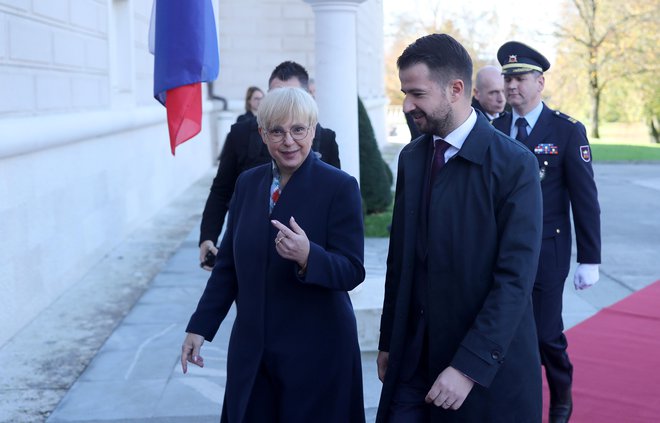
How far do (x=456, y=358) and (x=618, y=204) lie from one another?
1365 centimetres

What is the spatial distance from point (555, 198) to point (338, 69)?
9.90 ft

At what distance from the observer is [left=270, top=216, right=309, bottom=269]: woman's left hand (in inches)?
123

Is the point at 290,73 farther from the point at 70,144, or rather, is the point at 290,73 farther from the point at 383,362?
the point at 70,144

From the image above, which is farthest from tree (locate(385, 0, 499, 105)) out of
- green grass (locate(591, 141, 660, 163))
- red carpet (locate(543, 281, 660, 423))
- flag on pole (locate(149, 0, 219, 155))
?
flag on pole (locate(149, 0, 219, 155))

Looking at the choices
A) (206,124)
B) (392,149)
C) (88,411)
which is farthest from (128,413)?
(392,149)

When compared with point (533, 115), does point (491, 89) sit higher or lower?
higher

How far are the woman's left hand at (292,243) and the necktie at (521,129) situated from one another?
6.22ft

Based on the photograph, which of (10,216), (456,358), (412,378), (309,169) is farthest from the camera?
(10,216)

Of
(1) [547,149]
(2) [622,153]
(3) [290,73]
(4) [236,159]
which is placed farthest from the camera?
(2) [622,153]

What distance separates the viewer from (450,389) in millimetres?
2859

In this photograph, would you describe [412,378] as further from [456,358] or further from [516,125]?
[516,125]

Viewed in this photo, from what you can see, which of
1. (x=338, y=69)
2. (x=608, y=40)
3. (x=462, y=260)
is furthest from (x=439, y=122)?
(x=608, y=40)

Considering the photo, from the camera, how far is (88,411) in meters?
5.34

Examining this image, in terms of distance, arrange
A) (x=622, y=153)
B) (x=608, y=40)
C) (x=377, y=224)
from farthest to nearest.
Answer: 1. (x=608, y=40)
2. (x=622, y=153)
3. (x=377, y=224)
